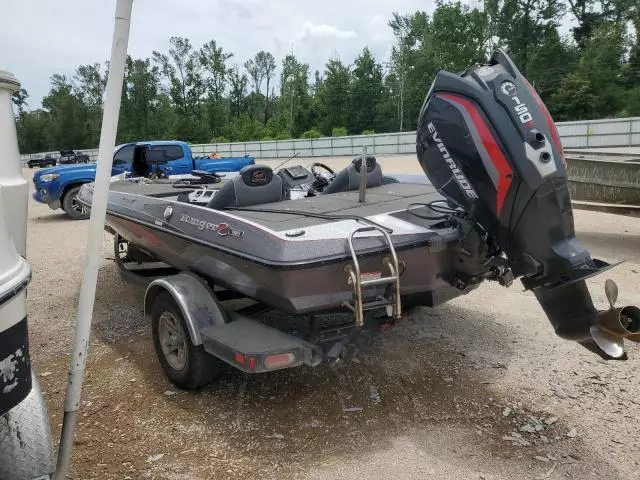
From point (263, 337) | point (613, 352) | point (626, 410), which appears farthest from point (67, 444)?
point (626, 410)

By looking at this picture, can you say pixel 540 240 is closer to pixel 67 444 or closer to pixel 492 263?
pixel 492 263

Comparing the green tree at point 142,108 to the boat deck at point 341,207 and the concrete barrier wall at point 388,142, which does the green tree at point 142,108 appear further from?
the boat deck at point 341,207

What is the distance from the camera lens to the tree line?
4666 centimetres

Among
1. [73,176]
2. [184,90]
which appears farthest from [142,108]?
[73,176]

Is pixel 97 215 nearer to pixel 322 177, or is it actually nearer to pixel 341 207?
pixel 341 207

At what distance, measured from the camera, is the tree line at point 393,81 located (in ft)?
153

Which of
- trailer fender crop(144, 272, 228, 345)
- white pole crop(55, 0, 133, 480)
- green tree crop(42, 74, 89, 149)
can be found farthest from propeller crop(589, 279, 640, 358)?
green tree crop(42, 74, 89, 149)

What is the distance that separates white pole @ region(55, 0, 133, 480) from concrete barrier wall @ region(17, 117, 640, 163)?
59.3ft

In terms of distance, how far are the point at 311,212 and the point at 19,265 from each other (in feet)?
6.84

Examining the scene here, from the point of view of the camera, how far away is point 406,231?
10.5ft

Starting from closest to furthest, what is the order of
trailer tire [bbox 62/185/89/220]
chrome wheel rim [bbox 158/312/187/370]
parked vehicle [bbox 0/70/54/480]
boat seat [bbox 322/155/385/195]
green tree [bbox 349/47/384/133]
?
1. parked vehicle [bbox 0/70/54/480]
2. chrome wheel rim [bbox 158/312/187/370]
3. boat seat [bbox 322/155/385/195]
4. trailer tire [bbox 62/185/89/220]
5. green tree [bbox 349/47/384/133]

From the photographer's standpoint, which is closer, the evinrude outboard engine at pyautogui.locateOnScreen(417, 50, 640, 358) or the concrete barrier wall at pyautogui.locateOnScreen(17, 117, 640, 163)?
the evinrude outboard engine at pyautogui.locateOnScreen(417, 50, 640, 358)

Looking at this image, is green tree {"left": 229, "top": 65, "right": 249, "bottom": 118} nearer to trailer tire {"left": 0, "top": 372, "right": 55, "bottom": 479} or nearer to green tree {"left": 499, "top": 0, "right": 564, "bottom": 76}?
green tree {"left": 499, "top": 0, "right": 564, "bottom": 76}

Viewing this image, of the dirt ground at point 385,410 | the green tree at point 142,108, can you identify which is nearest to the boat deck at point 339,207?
the dirt ground at point 385,410
